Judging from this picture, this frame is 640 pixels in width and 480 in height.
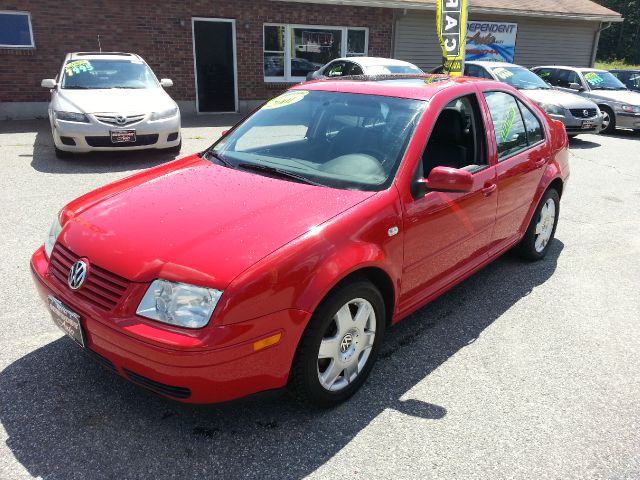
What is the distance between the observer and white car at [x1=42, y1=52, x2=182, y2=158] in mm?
7766

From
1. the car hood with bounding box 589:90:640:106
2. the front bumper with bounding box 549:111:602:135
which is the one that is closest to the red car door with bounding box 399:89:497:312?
the front bumper with bounding box 549:111:602:135

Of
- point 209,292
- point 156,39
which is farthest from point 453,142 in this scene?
point 156,39

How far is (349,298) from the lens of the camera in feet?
8.61

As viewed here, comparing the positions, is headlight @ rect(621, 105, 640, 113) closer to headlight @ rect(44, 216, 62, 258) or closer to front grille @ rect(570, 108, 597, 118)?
front grille @ rect(570, 108, 597, 118)

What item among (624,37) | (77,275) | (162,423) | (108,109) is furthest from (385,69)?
(624,37)

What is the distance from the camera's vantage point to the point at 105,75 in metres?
9.03

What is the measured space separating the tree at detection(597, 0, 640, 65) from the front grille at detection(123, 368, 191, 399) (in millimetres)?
48498

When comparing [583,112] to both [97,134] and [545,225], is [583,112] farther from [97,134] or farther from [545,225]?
[97,134]

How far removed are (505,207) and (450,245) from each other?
0.83m

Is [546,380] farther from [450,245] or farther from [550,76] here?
[550,76]

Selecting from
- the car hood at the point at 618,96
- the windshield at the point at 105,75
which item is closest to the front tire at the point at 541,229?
the windshield at the point at 105,75

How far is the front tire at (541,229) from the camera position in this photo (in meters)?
4.64

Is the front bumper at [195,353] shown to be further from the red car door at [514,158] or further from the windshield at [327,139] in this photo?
the red car door at [514,158]

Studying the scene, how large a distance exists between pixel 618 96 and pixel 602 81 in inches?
32.2
